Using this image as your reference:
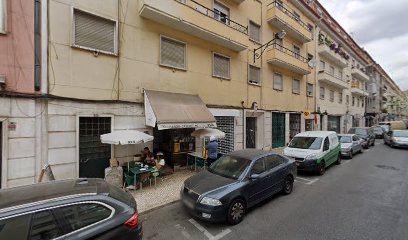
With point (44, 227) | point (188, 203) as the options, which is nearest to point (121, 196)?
point (44, 227)

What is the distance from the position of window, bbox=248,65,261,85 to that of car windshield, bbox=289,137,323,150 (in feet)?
16.5

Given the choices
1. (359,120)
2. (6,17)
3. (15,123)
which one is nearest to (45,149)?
(15,123)

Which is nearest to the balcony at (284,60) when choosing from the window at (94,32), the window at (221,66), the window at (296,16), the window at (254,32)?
the window at (254,32)

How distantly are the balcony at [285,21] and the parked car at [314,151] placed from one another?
29.4ft

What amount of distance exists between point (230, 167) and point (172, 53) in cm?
607

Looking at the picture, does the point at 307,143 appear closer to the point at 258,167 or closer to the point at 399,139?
the point at 258,167

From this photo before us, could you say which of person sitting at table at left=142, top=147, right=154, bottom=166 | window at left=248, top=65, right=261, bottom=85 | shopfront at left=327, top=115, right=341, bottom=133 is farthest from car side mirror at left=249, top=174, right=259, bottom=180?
shopfront at left=327, top=115, right=341, bottom=133

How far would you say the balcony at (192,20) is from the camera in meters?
8.16

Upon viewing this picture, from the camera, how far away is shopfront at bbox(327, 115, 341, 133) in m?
23.3

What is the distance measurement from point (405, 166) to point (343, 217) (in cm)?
882

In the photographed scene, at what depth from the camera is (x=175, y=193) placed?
6.81m

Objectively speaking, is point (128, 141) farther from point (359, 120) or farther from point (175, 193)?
point (359, 120)

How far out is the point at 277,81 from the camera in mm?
15820

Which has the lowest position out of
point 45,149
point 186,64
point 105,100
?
point 45,149
